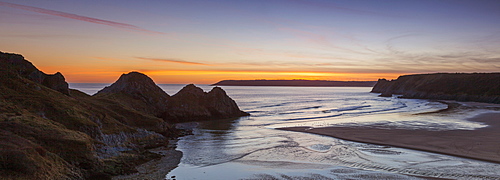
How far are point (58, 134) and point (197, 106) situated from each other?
2538cm

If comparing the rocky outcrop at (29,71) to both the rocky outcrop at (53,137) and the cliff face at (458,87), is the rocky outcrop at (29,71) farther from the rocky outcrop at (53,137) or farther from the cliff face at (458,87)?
the cliff face at (458,87)

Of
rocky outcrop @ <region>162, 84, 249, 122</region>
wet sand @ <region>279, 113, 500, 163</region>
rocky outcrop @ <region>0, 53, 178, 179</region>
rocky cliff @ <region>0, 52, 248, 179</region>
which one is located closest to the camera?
rocky outcrop @ <region>0, 53, 178, 179</region>

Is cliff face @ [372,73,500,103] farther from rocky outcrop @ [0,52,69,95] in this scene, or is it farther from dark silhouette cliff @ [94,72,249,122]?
rocky outcrop @ [0,52,69,95]

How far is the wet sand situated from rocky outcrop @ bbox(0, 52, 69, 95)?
70.3 feet

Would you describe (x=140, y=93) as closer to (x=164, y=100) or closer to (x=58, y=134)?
(x=164, y=100)

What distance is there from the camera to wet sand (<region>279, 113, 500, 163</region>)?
1841 cm

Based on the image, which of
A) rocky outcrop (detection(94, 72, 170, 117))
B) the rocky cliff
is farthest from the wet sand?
rocky outcrop (detection(94, 72, 170, 117))

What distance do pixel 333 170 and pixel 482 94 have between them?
307 ft

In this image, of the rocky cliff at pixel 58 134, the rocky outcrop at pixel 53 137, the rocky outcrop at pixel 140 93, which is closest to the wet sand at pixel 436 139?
the rocky cliff at pixel 58 134

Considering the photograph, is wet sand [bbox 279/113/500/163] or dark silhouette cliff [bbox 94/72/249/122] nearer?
wet sand [bbox 279/113/500/163]

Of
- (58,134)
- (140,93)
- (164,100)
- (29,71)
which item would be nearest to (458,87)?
(164,100)

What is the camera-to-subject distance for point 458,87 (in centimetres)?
10200

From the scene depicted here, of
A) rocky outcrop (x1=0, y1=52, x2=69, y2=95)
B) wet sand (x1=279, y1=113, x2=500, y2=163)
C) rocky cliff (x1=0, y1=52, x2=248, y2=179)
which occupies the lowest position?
wet sand (x1=279, y1=113, x2=500, y2=163)

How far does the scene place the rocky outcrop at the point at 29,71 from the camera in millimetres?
19625
